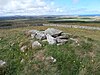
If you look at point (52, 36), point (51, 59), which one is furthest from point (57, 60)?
point (52, 36)

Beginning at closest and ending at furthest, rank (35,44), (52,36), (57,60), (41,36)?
(57,60), (35,44), (41,36), (52,36)

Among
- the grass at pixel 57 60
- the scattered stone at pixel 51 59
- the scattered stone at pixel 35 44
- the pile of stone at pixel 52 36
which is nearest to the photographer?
the grass at pixel 57 60

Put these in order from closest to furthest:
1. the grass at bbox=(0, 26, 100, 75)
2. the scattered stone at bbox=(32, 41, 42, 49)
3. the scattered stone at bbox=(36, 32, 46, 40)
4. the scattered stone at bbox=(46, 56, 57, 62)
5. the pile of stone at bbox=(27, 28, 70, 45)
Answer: the grass at bbox=(0, 26, 100, 75), the scattered stone at bbox=(46, 56, 57, 62), the scattered stone at bbox=(32, 41, 42, 49), the pile of stone at bbox=(27, 28, 70, 45), the scattered stone at bbox=(36, 32, 46, 40)

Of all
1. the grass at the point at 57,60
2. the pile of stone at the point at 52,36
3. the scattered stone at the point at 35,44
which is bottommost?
the grass at the point at 57,60

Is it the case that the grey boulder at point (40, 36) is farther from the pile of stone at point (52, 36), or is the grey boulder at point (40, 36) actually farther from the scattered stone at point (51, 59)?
the scattered stone at point (51, 59)

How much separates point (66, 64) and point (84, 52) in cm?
218

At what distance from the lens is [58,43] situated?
1481cm

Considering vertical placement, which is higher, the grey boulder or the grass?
the grey boulder

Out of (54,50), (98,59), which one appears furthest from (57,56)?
(98,59)

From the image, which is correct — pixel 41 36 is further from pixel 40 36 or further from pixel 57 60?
pixel 57 60

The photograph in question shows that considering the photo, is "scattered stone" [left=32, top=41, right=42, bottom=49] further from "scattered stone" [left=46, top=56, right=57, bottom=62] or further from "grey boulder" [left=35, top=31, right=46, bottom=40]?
"scattered stone" [left=46, top=56, right=57, bottom=62]

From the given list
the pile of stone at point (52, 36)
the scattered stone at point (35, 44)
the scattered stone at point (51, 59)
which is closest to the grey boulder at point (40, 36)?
the pile of stone at point (52, 36)

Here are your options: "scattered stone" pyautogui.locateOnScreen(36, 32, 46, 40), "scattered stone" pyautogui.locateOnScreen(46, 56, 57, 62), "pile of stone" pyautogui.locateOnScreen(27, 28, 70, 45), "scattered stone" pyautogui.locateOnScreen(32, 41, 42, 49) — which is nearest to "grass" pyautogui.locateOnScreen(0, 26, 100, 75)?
"scattered stone" pyautogui.locateOnScreen(46, 56, 57, 62)

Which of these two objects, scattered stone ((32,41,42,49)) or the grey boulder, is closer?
scattered stone ((32,41,42,49))
